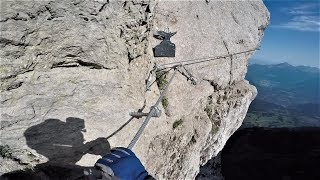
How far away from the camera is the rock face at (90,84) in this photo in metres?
7.12

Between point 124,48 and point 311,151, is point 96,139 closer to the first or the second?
point 124,48

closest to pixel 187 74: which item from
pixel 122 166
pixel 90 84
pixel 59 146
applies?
pixel 90 84

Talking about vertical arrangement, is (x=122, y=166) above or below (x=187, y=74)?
above

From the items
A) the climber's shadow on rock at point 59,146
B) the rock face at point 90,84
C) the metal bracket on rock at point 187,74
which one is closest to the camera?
the rock face at point 90,84

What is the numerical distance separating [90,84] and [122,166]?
3.99 metres

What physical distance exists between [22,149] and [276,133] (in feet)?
111

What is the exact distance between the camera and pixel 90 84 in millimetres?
8477

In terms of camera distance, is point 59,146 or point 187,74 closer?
point 59,146

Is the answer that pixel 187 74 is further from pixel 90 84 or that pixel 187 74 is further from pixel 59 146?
pixel 59 146

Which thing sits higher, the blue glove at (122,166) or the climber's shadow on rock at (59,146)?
the blue glove at (122,166)

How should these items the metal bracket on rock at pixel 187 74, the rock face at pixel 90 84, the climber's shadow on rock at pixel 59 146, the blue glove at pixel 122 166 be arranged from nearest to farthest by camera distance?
the blue glove at pixel 122 166 < the rock face at pixel 90 84 < the climber's shadow on rock at pixel 59 146 < the metal bracket on rock at pixel 187 74

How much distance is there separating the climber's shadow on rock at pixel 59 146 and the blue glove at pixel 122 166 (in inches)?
121

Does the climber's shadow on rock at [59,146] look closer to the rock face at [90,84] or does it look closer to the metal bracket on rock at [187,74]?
the rock face at [90,84]

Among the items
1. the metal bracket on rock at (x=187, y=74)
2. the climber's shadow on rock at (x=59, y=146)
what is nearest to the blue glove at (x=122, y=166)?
the climber's shadow on rock at (x=59, y=146)
